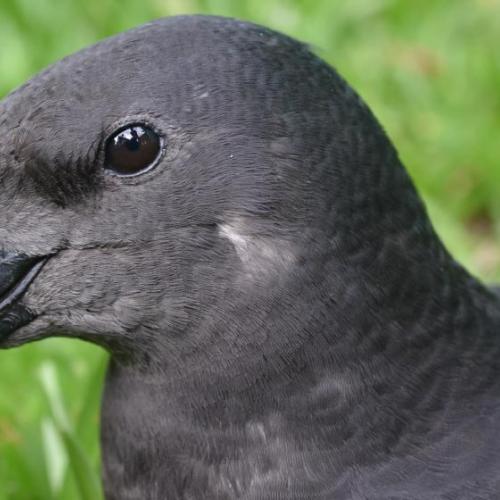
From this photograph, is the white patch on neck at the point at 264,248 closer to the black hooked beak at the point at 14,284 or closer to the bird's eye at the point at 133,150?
the bird's eye at the point at 133,150

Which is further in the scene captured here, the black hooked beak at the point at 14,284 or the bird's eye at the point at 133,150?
the black hooked beak at the point at 14,284

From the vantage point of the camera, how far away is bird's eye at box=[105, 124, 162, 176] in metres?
2.18

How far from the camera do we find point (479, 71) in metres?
5.26

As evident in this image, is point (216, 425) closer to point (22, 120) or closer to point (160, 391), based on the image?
point (160, 391)

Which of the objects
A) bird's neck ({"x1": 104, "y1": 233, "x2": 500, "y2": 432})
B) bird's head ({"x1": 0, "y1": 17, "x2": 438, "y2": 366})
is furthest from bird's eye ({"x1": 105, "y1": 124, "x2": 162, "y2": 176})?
bird's neck ({"x1": 104, "y1": 233, "x2": 500, "y2": 432})

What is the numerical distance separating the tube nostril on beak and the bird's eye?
0.27m

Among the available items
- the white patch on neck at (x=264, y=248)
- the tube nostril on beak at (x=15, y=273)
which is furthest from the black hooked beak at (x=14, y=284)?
the white patch on neck at (x=264, y=248)

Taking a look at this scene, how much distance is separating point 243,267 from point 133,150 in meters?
0.33

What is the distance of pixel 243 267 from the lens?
7.41 feet

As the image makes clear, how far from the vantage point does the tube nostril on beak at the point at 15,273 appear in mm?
2281

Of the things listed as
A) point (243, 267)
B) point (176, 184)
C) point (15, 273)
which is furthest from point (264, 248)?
point (15, 273)

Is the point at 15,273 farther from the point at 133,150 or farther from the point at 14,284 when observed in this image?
the point at 133,150

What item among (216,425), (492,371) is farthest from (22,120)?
(492,371)

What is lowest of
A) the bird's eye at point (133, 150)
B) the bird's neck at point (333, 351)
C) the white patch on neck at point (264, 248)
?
the bird's neck at point (333, 351)
